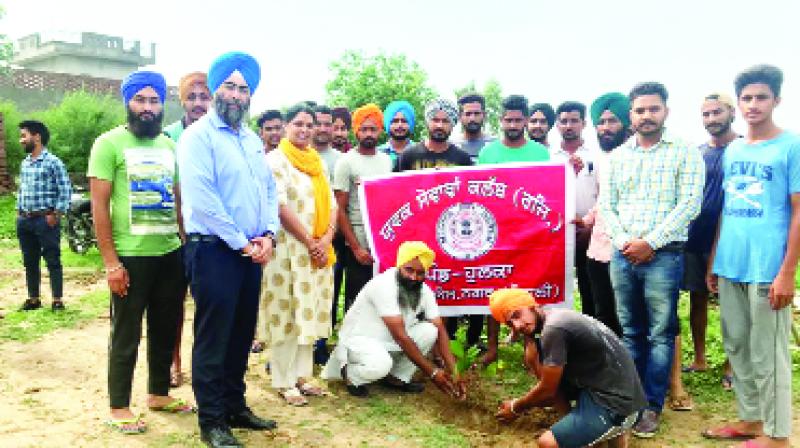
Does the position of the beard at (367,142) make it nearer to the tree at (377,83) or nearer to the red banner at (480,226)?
the red banner at (480,226)

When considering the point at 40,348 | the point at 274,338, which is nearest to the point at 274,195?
the point at 274,338

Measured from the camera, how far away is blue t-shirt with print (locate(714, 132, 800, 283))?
11.4ft

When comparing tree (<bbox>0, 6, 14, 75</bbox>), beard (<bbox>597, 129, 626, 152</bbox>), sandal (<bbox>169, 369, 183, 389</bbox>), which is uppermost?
tree (<bbox>0, 6, 14, 75</bbox>)

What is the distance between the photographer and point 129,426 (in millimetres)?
3844

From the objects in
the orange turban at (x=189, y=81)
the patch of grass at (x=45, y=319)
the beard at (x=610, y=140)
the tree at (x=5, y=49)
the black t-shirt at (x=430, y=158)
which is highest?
the tree at (x=5, y=49)

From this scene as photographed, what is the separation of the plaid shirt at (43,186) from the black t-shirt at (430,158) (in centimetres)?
459

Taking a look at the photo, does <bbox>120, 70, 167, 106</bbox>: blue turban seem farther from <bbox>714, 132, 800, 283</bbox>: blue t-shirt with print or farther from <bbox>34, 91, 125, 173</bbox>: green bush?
<bbox>34, 91, 125, 173</bbox>: green bush

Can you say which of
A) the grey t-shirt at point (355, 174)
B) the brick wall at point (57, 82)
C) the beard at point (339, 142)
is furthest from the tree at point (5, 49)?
the grey t-shirt at point (355, 174)

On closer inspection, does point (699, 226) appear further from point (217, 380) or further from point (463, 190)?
point (217, 380)

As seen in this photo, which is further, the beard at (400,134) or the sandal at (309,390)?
the beard at (400,134)

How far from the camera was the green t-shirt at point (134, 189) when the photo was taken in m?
3.71

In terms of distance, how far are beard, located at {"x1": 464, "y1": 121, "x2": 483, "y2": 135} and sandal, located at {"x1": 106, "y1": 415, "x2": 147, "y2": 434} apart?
3589 mm

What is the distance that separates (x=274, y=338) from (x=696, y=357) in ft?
11.1

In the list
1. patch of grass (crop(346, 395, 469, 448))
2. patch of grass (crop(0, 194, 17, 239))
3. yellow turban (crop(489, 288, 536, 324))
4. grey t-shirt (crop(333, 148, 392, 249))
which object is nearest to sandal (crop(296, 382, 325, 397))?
patch of grass (crop(346, 395, 469, 448))
